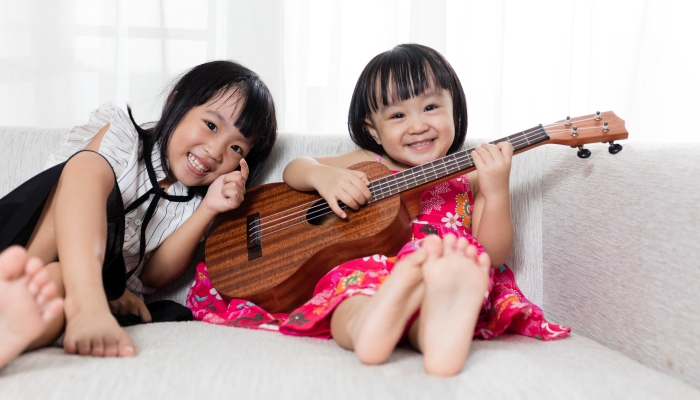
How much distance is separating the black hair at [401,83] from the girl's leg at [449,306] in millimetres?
596

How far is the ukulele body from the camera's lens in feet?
3.84

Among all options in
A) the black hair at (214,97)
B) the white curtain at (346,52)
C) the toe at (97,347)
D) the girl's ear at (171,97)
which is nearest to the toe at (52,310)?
the toe at (97,347)

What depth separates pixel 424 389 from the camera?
0.73 meters

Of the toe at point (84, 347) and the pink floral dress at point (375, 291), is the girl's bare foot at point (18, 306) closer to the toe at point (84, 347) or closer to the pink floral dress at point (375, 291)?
the toe at point (84, 347)

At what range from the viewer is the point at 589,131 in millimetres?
1168

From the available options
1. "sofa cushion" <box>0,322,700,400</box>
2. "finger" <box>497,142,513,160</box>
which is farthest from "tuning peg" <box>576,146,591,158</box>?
"sofa cushion" <box>0,322,700,400</box>

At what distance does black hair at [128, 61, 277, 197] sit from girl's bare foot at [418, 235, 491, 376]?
0.68 m

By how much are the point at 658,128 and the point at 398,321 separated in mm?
1912

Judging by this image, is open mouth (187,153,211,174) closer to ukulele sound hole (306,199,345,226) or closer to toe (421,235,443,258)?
ukulele sound hole (306,199,345,226)

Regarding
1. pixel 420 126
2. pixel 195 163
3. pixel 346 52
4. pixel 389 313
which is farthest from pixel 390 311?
pixel 346 52

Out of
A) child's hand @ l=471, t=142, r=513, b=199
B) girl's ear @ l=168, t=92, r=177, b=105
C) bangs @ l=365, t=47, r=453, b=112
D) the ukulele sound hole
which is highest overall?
bangs @ l=365, t=47, r=453, b=112

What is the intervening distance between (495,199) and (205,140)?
25.6 inches

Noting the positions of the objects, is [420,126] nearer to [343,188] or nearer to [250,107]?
[343,188]

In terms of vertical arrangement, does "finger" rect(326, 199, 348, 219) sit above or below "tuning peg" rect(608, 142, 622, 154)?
below
